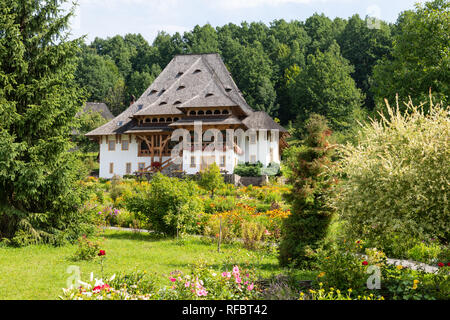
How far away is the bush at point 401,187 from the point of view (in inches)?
275

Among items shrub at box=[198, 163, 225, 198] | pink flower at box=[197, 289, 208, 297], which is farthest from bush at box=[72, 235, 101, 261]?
shrub at box=[198, 163, 225, 198]

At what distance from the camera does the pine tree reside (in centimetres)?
1155

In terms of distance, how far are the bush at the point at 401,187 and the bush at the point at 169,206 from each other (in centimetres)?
689

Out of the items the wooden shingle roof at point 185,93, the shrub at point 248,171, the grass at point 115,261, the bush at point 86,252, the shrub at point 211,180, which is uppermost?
the wooden shingle roof at point 185,93

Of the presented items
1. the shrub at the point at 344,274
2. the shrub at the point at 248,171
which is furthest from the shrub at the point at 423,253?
the shrub at the point at 248,171

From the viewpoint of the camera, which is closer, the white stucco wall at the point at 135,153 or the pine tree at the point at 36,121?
the pine tree at the point at 36,121

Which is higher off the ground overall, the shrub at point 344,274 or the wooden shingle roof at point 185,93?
the wooden shingle roof at point 185,93

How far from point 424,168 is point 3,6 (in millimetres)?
11777

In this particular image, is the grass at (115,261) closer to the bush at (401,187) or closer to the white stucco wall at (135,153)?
the bush at (401,187)

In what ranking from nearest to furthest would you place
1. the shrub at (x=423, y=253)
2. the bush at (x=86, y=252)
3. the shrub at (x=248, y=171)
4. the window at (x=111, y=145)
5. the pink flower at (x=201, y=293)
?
the pink flower at (x=201, y=293) < the bush at (x=86, y=252) < the shrub at (x=423, y=253) < the shrub at (x=248, y=171) < the window at (x=111, y=145)

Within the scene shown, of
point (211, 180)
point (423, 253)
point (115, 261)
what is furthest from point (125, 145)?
point (423, 253)

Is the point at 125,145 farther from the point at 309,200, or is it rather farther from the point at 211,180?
the point at 309,200

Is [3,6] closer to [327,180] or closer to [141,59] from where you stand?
[327,180]
